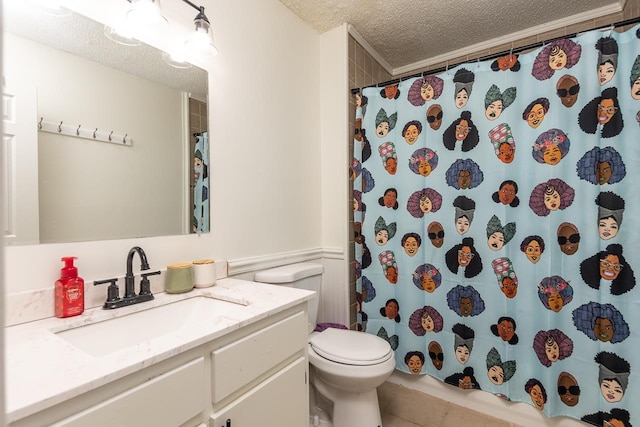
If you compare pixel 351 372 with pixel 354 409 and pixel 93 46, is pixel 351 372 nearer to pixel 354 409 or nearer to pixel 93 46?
pixel 354 409

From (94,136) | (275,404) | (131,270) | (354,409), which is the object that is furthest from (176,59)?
(354,409)

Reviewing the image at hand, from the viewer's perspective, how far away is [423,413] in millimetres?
1722

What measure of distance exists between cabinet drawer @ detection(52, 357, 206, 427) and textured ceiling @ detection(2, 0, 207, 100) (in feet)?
3.11

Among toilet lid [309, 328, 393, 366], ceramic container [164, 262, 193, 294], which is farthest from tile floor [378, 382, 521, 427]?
ceramic container [164, 262, 193, 294]

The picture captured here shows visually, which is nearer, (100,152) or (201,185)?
(100,152)

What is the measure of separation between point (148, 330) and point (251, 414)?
414 mm

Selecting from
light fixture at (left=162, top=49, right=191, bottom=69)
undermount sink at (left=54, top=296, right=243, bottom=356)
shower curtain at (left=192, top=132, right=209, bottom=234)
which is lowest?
undermount sink at (left=54, top=296, right=243, bottom=356)

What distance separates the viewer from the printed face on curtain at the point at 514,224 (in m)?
1.38

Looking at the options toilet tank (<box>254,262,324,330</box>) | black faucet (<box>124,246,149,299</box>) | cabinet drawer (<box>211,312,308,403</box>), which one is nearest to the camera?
cabinet drawer (<box>211,312,308,403</box>)

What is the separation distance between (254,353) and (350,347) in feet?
2.25

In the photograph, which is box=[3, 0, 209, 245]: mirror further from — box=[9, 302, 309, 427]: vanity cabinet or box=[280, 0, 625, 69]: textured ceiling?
box=[280, 0, 625, 69]: textured ceiling

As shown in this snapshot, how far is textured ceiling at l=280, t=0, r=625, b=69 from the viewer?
1.86m

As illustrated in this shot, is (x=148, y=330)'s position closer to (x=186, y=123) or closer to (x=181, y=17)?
(x=186, y=123)

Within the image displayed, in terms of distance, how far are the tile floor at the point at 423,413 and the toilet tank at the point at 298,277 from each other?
0.65 meters
